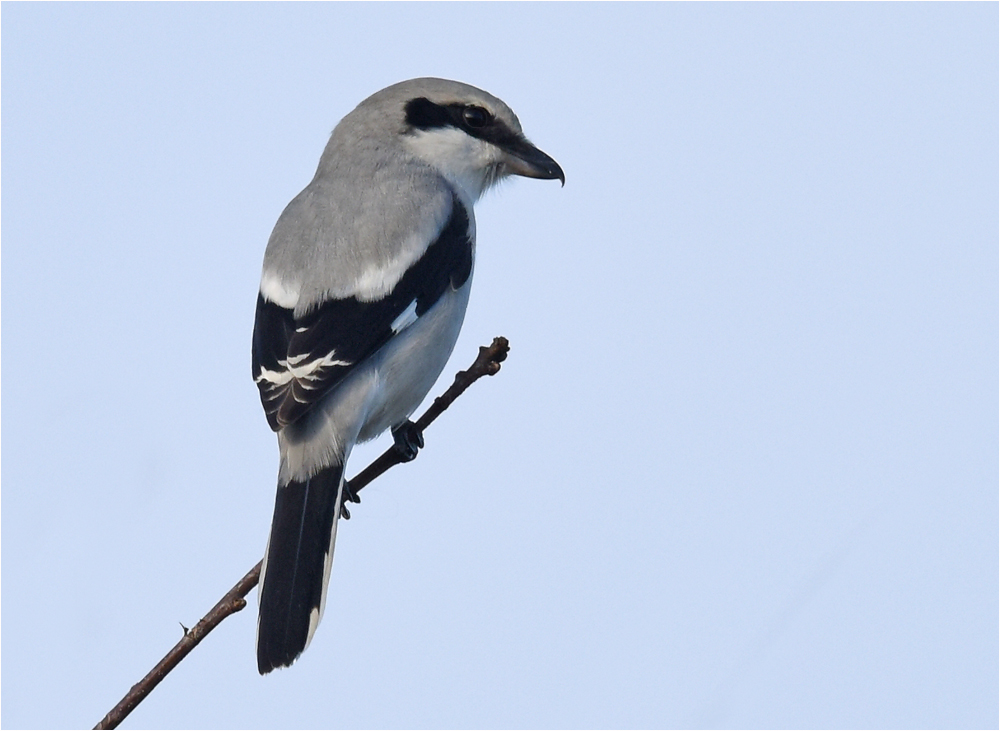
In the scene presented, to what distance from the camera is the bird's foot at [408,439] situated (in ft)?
10.9

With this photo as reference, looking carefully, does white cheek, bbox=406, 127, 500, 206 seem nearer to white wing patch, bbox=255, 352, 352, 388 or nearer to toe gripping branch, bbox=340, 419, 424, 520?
toe gripping branch, bbox=340, 419, 424, 520

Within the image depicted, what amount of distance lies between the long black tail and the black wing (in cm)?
19

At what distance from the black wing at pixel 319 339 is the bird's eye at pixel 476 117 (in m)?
0.84

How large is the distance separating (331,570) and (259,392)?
52 centimetres

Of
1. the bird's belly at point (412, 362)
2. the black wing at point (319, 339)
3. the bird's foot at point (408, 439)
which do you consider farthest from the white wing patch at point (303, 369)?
the bird's foot at point (408, 439)

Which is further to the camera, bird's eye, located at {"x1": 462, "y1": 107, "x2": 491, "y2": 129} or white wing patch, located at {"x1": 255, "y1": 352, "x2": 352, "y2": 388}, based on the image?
bird's eye, located at {"x1": 462, "y1": 107, "x2": 491, "y2": 129}

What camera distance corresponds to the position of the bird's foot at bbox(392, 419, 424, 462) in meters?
3.33

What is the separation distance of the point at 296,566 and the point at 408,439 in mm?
653

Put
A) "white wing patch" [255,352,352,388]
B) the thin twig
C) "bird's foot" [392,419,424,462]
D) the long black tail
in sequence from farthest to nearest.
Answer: "bird's foot" [392,419,424,462]
"white wing patch" [255,352,352,388]
the long black tail
the thin twig

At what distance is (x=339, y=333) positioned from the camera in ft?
9.95

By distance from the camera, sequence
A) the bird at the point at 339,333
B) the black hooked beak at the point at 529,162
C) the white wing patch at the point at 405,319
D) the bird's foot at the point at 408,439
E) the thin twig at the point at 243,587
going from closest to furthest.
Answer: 1. the thin twig at the point at 243,587
2. the bird at the point at 339,333
3. the white wing patch at the point at 405,319
4. the bird's foot at the point at 408,439
5. the black hooked beak at the point at 529,162

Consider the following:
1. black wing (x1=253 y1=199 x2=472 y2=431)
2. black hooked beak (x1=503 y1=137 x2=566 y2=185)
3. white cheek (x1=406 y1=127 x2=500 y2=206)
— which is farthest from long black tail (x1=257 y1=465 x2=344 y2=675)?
black hooked beak (x1=503 y1=137 x2=566 y2=185)

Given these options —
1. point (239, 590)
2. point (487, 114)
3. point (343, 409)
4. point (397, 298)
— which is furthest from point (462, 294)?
point (239, 590)

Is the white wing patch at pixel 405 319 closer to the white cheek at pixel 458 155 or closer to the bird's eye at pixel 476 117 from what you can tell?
the white cheek at pixel 458 155
